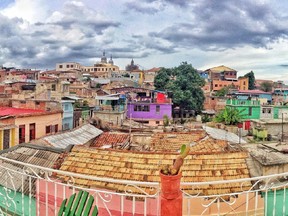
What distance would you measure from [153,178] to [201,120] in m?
29.7

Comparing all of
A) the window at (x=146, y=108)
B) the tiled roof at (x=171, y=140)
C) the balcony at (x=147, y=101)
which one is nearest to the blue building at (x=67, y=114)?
the balcony at (x=147, y=101)

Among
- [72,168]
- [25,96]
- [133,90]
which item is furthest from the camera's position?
[133,90]

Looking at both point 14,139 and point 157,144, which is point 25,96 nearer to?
point 14,139

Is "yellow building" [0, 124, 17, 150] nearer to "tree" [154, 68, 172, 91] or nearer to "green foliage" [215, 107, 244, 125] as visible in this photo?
"green foliage" [215, 107, 244, 125]

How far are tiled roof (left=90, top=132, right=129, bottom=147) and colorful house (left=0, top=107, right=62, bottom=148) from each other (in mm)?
5424

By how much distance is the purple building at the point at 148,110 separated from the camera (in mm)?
36359

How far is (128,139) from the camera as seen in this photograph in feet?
58.8

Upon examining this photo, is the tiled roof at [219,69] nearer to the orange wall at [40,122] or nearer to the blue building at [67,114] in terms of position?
the blue building at [67,114]

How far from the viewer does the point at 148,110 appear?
36531mm

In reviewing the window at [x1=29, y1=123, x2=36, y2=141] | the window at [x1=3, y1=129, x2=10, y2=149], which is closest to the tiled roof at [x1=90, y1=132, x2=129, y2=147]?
the window at [x1=3, y1=129, x2=10, y2=149]

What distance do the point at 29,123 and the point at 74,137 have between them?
18.3ft

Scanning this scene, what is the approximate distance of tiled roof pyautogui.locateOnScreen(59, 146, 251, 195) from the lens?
9.66 meters

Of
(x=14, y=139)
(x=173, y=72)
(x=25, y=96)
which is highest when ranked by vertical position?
(x=173, y=72)

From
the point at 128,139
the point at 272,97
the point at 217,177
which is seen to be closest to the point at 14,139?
the point at 128,139
